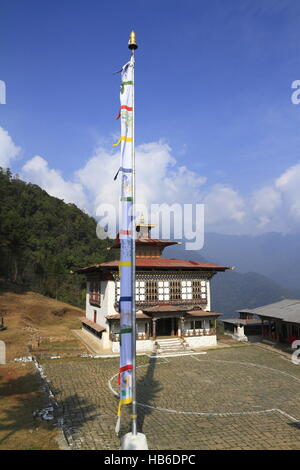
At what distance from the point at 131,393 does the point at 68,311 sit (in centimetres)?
4396

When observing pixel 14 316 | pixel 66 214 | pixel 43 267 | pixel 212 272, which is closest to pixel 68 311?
pixel 14 316

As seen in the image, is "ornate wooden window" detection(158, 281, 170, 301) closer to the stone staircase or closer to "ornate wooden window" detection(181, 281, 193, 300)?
"ornate wooden window" detection(181, 281, 193, 300)

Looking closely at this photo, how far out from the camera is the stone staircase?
2776 cm

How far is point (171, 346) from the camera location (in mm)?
28719

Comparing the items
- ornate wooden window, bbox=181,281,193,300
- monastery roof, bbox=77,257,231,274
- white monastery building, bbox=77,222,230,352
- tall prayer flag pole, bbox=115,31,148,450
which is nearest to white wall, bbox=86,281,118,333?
white monastery building, bbox=77,222,230,352

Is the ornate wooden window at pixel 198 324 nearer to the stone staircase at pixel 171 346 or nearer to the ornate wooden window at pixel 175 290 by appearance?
the stone staircase at pixel 171 346

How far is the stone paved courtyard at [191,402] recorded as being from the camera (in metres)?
11.6

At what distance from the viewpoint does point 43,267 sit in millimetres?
67500

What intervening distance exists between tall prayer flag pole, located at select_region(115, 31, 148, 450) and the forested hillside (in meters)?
46.2

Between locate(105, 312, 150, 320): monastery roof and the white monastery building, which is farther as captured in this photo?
the white monastery building

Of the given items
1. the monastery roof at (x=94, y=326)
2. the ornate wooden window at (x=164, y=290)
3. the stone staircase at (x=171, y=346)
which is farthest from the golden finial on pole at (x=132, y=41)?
the monastery roof at (x=94, y=326)

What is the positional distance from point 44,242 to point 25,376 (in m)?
65.5

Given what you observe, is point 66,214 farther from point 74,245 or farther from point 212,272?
point 212,272

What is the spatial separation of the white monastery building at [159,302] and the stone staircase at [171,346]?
123 mm
